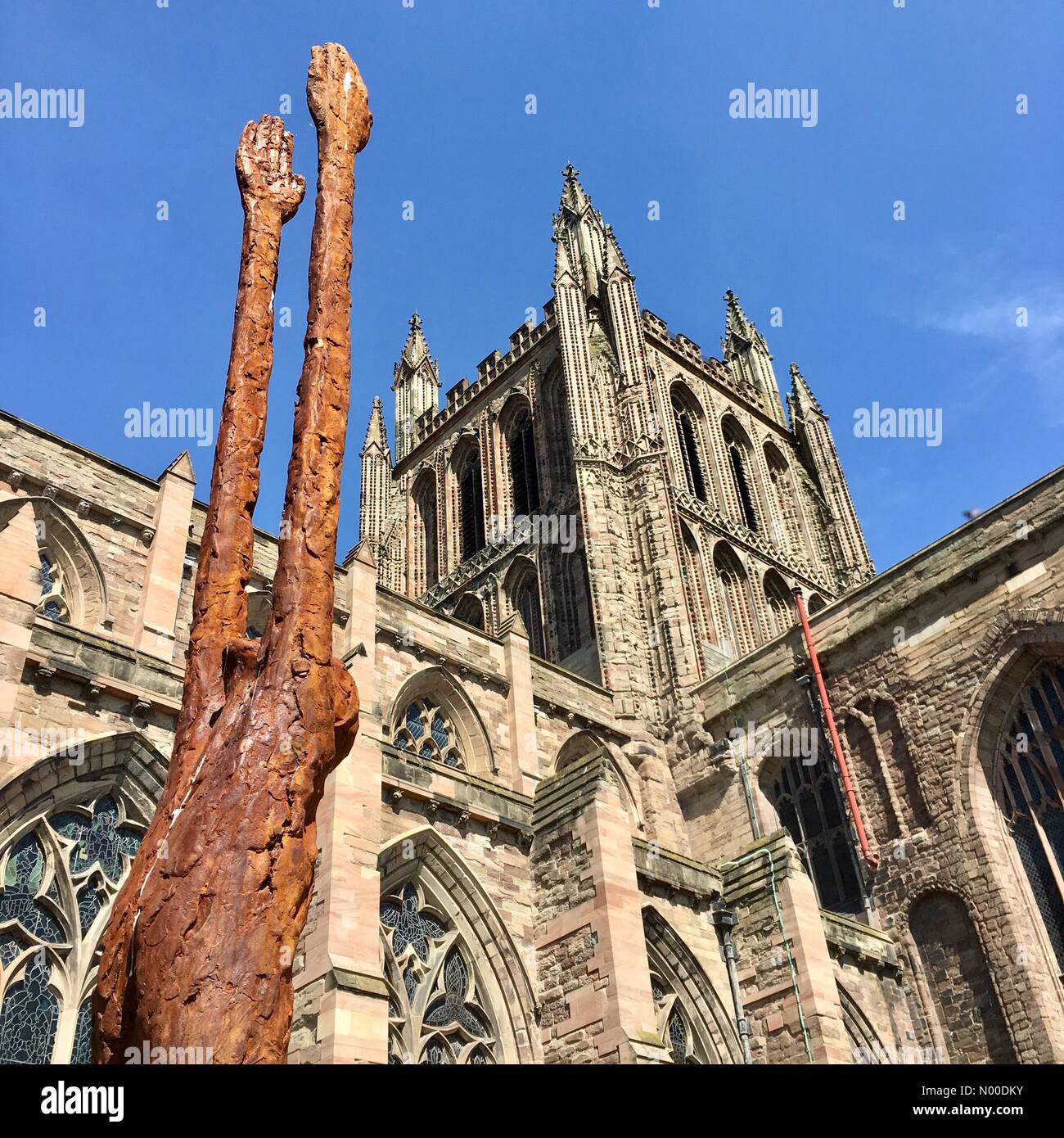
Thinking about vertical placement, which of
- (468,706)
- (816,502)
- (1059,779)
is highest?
(816,502)

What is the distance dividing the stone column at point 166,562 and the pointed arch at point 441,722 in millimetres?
4501

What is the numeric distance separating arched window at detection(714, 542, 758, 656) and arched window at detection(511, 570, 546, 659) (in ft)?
18.0

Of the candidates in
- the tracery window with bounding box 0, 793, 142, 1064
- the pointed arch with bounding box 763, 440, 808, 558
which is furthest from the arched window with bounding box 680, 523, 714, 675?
the tracery window with bounding box 0, 793, 142, 1064

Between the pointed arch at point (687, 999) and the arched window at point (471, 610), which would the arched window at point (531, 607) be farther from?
the pointed arch at point (687, 999)

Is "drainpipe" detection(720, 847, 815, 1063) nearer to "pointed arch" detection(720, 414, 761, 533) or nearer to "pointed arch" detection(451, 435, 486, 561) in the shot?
"pointed arch" detection(720, 414, 761, 533)

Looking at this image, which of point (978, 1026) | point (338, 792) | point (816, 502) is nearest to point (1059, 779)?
point (978, 1026)

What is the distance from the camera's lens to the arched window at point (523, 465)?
37.6m

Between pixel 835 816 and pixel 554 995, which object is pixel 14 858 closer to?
pixel 554 995

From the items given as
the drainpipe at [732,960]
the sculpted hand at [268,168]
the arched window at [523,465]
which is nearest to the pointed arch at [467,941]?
the drainpipe at [732,960]

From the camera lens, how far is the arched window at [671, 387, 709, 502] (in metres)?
36.8

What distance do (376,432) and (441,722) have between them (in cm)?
2647

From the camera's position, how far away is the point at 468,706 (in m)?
20.7

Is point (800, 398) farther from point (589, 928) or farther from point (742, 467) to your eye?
point (589, 928)
